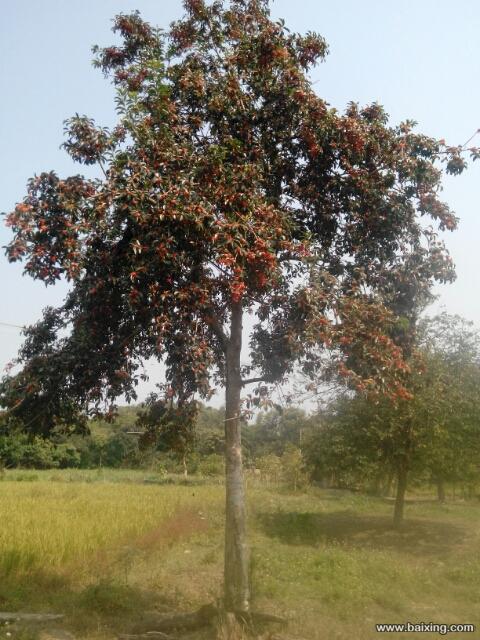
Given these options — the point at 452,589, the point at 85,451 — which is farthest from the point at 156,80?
the point at 85,451

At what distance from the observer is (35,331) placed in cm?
889

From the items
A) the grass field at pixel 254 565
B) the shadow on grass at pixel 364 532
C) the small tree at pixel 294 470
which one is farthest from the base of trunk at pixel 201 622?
the small tree at pixel 294 470

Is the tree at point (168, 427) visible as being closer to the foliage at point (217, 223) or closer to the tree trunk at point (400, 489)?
the foliage at point (217, 223)

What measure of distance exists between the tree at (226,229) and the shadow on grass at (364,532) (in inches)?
393

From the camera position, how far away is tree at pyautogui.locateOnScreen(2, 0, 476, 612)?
7375 millimetres

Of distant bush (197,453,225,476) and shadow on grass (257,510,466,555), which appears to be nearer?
shadow on grass (257,510,466,555)

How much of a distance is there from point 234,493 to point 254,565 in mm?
5208

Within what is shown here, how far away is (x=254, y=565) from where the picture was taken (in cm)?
1298

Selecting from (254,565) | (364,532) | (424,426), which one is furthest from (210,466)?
(254,565)

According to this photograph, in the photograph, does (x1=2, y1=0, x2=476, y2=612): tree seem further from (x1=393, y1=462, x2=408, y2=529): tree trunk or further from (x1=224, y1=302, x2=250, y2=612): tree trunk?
(x1=393, y1=462, x2=408, y2=529): tree trunk

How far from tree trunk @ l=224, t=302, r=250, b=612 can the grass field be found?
42.9 inches

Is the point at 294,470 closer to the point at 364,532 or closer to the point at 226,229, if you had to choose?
the point at 364,532

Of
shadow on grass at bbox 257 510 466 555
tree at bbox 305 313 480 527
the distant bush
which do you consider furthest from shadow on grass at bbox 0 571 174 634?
the distant bush

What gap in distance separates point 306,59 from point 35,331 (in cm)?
638
